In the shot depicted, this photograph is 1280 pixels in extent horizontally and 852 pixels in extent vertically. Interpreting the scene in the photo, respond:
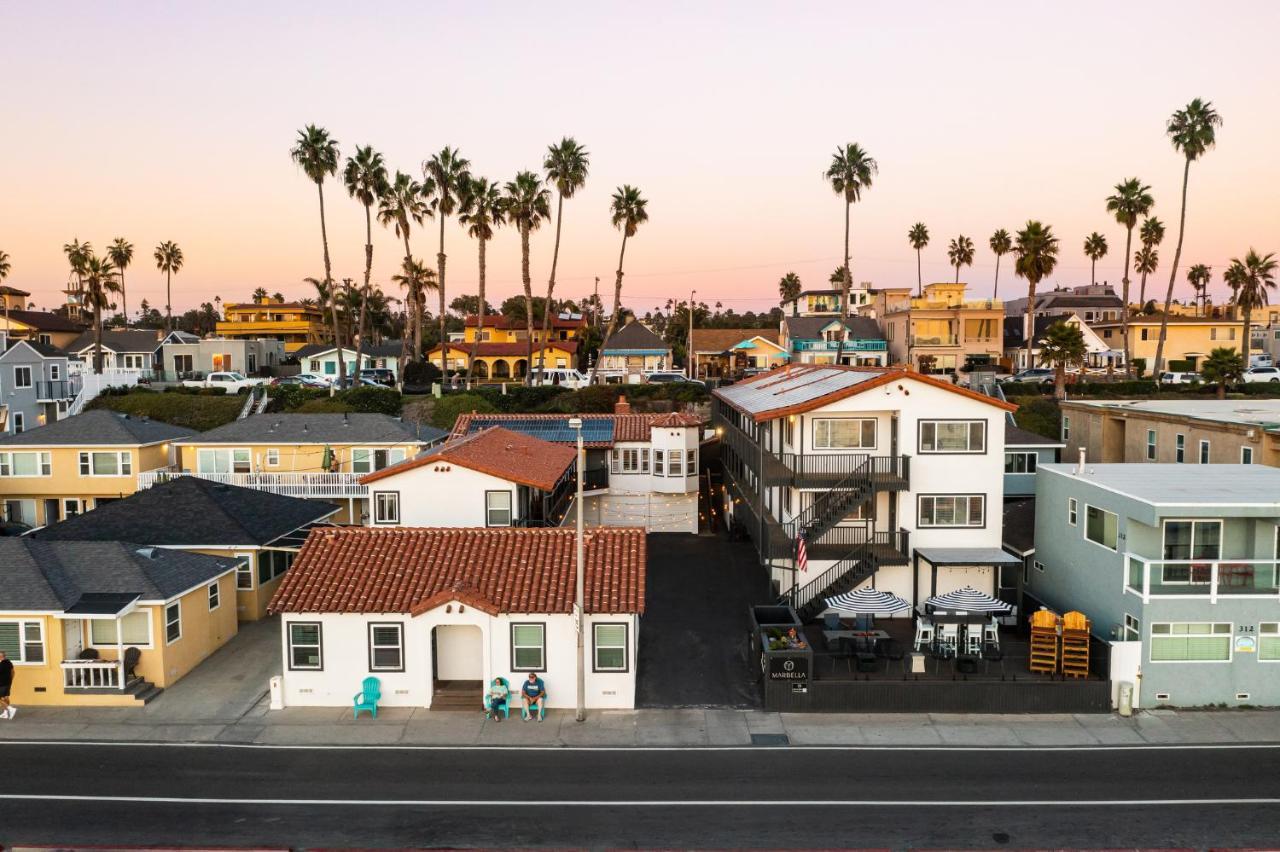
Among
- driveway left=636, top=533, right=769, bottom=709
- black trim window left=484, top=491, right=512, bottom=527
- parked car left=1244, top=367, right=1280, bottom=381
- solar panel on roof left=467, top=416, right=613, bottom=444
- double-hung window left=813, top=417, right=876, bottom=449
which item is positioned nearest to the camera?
driveway left=636, top=533, right=769, bottom=709

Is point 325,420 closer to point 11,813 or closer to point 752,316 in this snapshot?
point 11,813

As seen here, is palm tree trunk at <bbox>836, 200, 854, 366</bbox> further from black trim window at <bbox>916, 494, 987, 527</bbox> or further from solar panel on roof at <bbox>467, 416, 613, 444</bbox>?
black trim window at <bbox>916, 494, 987, 527</bbox>

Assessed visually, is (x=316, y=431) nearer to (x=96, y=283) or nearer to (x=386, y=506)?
(x=386, y=506)

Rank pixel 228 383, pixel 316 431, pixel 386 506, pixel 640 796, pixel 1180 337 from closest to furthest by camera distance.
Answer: pixel 640 796 → pixel 386 506 → pixel 316 431 → pixel 228 383 → pixel 1180 337

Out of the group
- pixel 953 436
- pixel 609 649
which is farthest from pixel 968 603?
pixel 609 649

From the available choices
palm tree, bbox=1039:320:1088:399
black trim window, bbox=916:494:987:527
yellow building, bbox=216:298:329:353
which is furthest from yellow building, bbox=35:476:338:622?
yellow building, bbox=216:298:329:353
